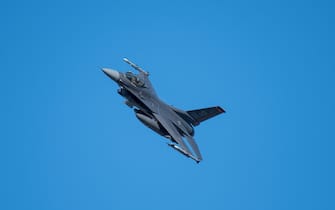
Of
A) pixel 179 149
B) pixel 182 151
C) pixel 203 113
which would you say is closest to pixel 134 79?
pixel 179 149

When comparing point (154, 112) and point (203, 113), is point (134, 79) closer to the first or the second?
point (154, 112)

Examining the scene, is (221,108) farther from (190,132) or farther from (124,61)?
(124,61)

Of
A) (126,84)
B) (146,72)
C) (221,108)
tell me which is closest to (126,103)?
(126,84)

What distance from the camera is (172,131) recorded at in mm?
51781

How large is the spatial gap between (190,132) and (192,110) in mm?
2291

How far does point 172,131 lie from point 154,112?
2.33 metres

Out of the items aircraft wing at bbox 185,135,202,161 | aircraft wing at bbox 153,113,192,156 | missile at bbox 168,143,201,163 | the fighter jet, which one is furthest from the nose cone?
aircraft wing at bbox 185,135,202,161

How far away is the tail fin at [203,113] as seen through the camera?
55750 mm

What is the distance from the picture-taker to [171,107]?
54.7 metres

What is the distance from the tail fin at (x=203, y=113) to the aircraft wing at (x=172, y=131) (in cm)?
372

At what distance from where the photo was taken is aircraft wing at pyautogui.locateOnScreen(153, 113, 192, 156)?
50666 millimetres

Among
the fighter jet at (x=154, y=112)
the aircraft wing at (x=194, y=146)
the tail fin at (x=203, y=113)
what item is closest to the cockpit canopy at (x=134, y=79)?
the fighter jet at (x=154, y=112)

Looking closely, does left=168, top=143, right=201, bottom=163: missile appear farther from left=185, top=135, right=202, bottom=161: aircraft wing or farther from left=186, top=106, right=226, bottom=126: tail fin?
left=186, top=106, right=226, bottom=126: tail fin

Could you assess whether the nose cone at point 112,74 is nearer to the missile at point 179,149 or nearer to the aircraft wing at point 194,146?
the missile at point 179,149
